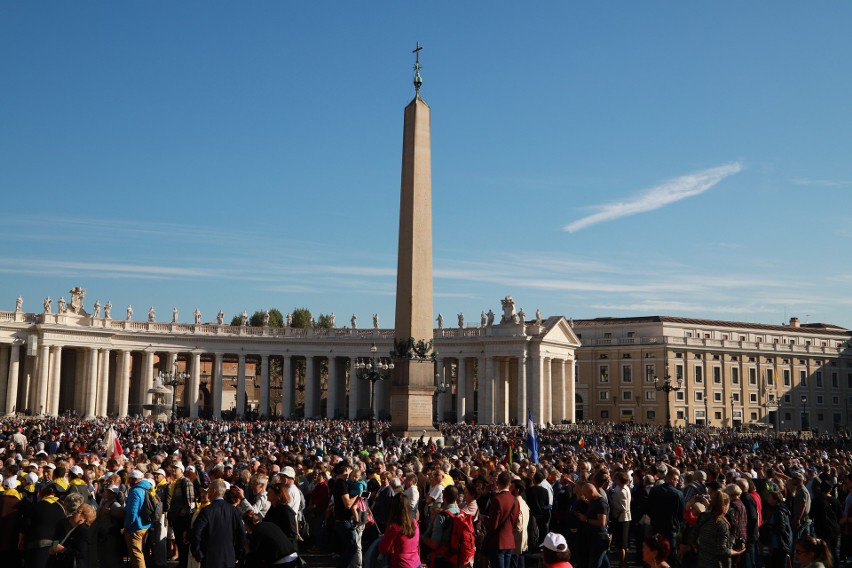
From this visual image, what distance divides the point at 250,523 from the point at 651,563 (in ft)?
14.5

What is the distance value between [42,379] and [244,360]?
15.9 metres

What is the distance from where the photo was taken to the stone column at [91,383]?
6844 centimetres

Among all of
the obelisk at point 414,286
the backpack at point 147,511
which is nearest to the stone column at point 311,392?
the obelisk at point 414,286

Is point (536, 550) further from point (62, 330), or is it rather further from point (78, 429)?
point (62, 330)

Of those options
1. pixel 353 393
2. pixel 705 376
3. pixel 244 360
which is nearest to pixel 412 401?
pixel 353 393

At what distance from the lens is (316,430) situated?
4284 centimetres

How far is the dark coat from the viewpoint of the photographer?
898 cm

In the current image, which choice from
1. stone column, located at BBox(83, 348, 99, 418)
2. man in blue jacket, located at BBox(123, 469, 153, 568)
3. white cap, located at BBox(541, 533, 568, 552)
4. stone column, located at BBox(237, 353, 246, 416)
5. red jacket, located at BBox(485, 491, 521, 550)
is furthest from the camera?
stone column, located at BBox(237, 353, 246, 416)

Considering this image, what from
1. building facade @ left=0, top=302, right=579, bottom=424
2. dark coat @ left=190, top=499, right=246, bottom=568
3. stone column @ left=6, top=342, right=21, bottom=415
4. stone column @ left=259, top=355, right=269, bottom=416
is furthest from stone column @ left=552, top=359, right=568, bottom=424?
dark coat @ left=190, top=499, right=246, bottom=568

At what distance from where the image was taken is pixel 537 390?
70.3m

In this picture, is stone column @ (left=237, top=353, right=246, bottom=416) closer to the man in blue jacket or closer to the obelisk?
the obelisk

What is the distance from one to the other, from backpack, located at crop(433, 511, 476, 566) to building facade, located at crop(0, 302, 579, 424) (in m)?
60.9

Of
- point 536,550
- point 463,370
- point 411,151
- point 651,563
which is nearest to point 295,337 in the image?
point 463,370

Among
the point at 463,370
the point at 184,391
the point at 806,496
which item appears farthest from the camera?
the point at 184,391
